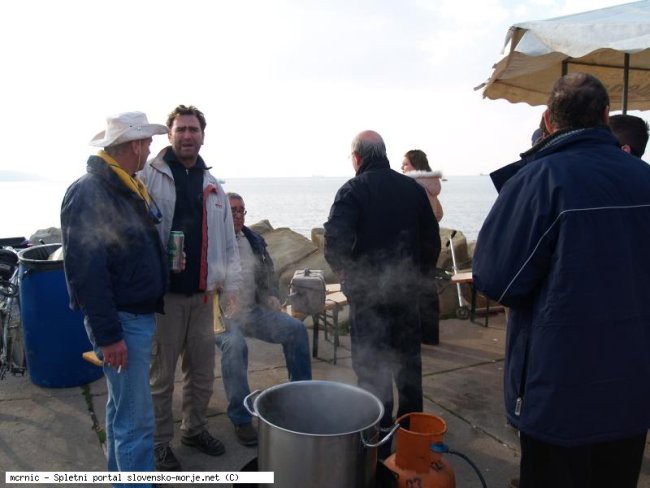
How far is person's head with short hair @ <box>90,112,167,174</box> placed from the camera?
247cm

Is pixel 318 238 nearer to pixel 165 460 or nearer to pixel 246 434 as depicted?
pixel 246 434

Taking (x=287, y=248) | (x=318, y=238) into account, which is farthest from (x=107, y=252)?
(x=318, y=238)

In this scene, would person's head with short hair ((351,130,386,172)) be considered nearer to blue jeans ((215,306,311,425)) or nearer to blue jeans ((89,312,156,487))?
blue jeans ((215,306,311,425))

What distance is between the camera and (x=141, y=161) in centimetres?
262

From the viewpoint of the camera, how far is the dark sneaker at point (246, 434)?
346cm

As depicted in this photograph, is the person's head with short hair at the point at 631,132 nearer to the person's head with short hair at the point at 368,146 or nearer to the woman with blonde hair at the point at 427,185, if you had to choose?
the person's head with short hair at the point at 368,146

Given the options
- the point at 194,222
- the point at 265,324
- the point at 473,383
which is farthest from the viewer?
the point at 473,383

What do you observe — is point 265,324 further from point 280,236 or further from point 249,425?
point 280,236

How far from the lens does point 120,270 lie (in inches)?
97.3

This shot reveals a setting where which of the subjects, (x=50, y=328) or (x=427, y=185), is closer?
(x=50, y=328)

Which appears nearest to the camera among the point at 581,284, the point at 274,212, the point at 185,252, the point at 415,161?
the point at 581,284

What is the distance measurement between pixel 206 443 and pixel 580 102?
305cm

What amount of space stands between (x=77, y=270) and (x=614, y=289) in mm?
2378

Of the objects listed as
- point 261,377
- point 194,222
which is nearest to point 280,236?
point 261,377
